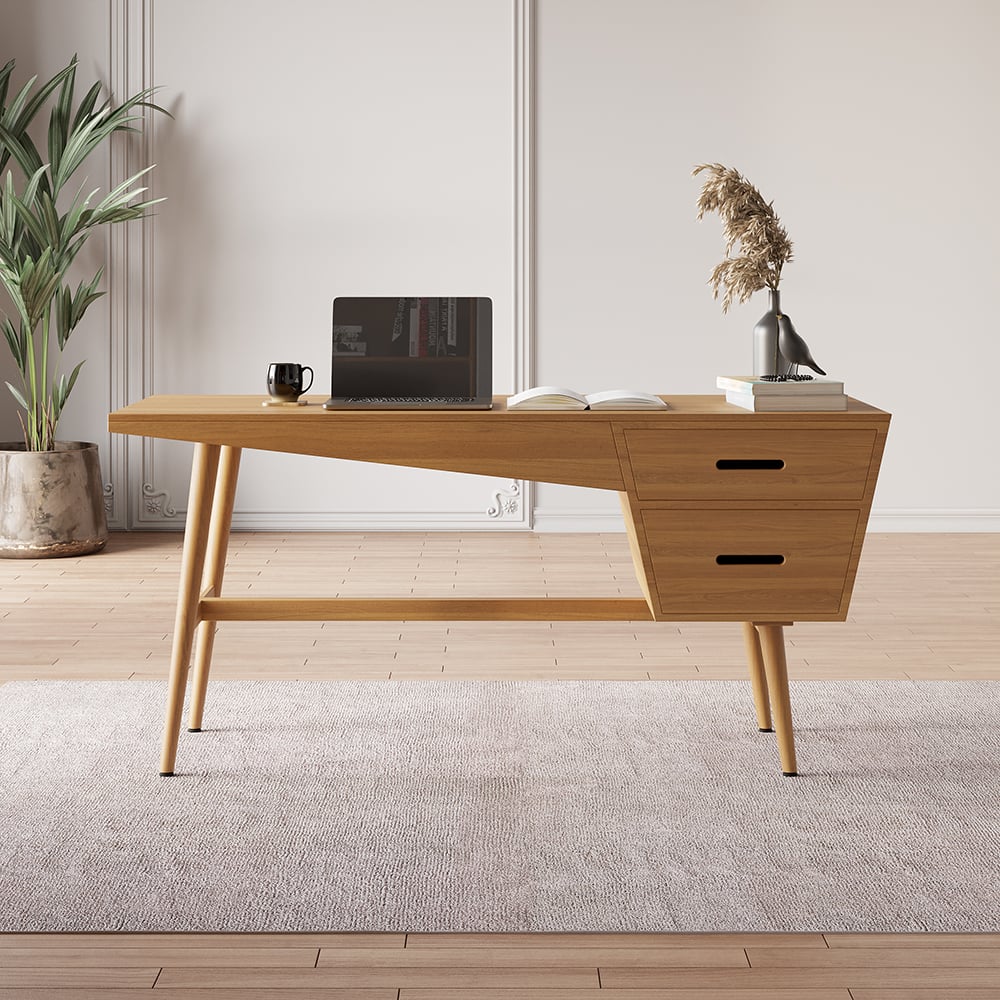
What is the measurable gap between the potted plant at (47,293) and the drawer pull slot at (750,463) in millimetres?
3047

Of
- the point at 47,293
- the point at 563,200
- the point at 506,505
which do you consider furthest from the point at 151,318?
the point at 563,200

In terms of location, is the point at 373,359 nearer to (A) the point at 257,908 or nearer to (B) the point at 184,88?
(A) the point at 257,908

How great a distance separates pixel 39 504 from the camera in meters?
4.63

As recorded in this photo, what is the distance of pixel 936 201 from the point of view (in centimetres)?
518

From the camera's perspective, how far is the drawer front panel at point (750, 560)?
2.31 meters

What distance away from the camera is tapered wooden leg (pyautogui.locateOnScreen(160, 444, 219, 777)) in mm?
2367

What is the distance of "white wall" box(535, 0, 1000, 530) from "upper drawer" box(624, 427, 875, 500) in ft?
9.72

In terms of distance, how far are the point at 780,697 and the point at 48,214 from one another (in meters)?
3.47

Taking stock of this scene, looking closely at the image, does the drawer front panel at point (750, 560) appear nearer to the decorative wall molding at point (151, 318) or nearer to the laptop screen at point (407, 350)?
the laptop screen at point (407, 350)

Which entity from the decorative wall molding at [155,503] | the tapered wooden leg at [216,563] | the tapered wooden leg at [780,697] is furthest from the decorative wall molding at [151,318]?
the tapered wooden leg at [780,697]

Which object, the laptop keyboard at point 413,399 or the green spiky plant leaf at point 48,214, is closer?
the laptop keyboard at point 413,399

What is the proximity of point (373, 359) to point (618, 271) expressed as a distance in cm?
300

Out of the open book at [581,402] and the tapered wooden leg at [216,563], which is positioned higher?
the open book at [581,402]

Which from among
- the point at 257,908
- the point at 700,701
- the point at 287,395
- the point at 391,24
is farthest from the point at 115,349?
the point at 257,908
